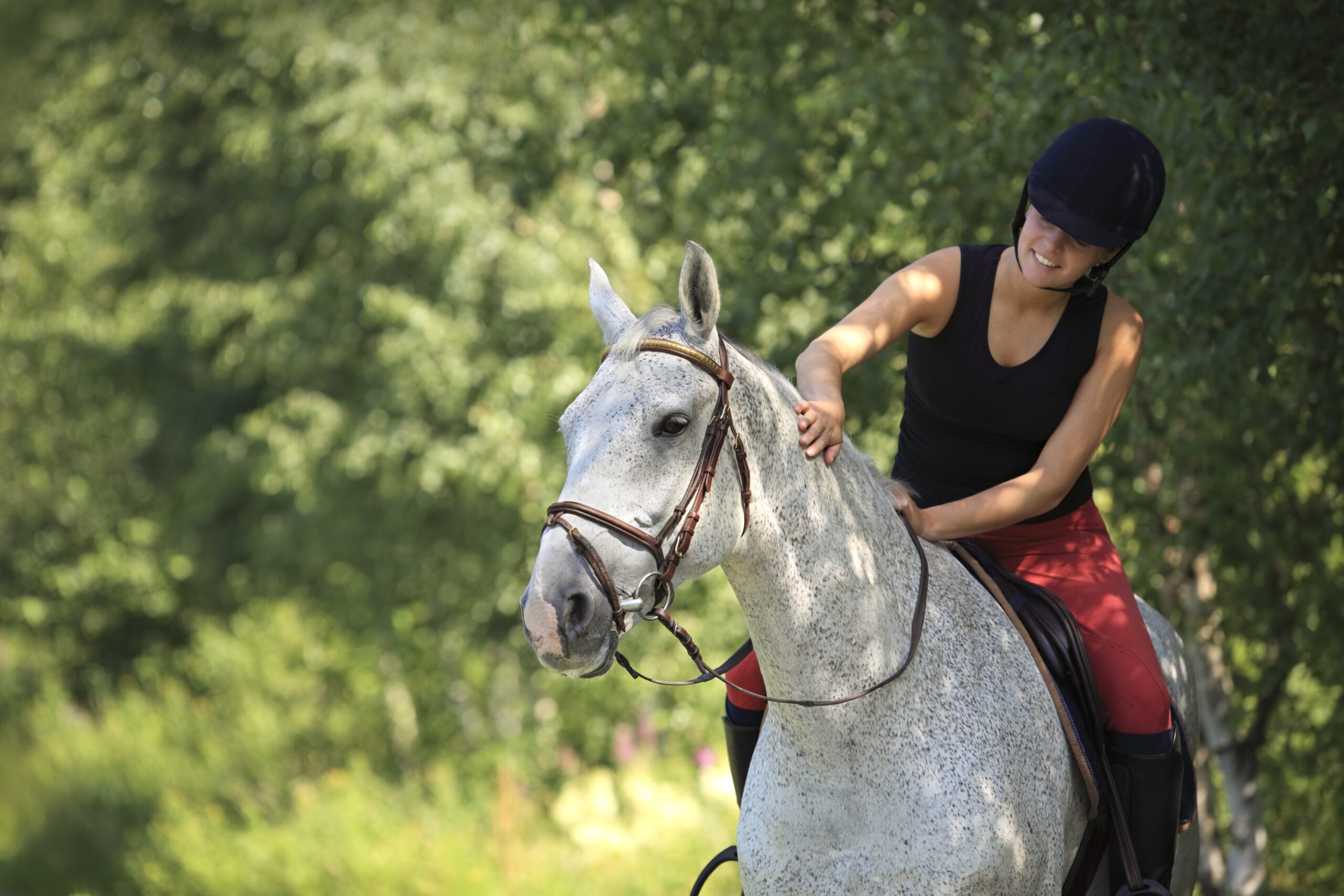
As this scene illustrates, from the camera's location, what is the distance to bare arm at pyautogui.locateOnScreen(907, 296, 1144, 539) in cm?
280

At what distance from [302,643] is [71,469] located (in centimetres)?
413

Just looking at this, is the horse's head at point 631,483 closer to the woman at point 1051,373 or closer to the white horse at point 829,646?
the white horse at point 829,646

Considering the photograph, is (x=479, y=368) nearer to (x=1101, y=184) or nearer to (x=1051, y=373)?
(x=1051, y=373)

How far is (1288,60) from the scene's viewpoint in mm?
4246

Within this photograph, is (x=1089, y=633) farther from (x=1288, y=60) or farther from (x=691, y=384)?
(x=1288, y=60)

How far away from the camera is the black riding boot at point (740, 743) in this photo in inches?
125

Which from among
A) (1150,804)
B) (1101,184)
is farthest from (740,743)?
(1101,184)

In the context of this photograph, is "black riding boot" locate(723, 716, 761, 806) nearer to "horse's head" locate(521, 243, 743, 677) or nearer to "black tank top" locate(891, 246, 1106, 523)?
"black tank top" locate(891, 246, 1106, 523)

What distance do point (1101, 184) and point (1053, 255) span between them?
184 mm

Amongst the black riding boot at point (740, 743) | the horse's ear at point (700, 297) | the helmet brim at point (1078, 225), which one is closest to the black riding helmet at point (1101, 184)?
the helmet brim at point (1078, 225)

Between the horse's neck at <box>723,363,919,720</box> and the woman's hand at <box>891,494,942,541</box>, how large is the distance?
0.20 m

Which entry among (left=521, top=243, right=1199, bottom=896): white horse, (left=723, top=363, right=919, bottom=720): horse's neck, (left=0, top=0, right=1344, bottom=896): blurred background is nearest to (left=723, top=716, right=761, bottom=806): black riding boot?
(left=521, top=243, right=1199, bottom=896): white horse

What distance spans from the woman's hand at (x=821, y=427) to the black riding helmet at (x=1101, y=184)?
0.68 meters

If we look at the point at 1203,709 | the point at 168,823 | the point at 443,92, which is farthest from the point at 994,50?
the point at 168,823
